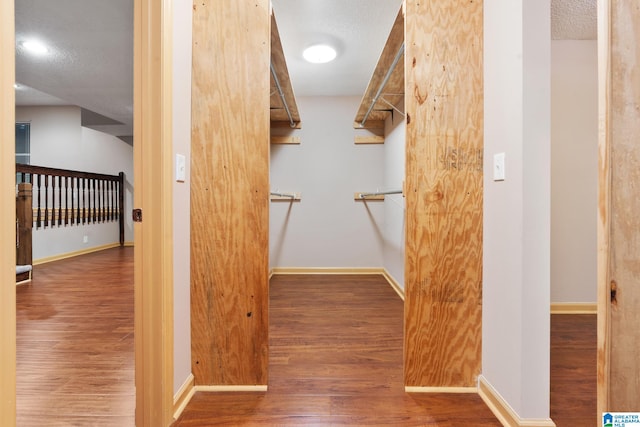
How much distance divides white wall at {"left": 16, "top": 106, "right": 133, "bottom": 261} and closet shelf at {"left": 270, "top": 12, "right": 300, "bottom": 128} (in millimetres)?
3999

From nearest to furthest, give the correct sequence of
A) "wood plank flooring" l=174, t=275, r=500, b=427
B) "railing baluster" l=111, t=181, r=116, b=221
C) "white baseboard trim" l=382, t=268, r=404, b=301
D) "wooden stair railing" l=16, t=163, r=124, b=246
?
1. "wood plank flooring" l=174, t=275, r=500, b=427
2. "white baseboard trim" l=382, t=268, r=404, b=301
3. "wooden stair railing" l=16, t=163, r=124, b=246
4. "railing baluster" l=111, t=181, r=116, b=221

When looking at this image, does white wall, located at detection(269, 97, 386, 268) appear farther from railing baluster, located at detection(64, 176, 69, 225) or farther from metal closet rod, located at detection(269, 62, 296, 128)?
railing baluster, located at detection(64, 176, 69, 225)

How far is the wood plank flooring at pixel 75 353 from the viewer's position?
4.56 ft

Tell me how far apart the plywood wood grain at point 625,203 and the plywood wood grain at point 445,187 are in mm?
751

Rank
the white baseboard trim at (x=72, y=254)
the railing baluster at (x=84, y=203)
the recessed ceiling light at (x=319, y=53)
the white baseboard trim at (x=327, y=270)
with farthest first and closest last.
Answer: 1. the railing baluster at (x=84, y=203)
2. the white baseboard trim at (x=72, y=254)
3. the white baseboard trim at (x=327, y=270)
4. the recessed ceiling light at (x=319, y=53)

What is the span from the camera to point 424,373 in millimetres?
1559

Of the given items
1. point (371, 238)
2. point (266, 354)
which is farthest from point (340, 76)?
point (266, 354)

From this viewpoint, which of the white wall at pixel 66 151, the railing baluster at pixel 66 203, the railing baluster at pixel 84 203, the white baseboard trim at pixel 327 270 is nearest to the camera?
the white baseboard trim at pixel 327 270

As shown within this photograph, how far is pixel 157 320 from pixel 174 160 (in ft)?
2.18

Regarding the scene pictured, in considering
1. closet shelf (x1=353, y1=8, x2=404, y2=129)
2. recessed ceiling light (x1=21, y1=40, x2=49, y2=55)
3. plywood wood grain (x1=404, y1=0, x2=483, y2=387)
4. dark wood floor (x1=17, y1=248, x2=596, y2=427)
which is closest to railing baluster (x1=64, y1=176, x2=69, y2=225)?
recessed ceiling light (x1=21, y1=40, x2=49, y2=55)

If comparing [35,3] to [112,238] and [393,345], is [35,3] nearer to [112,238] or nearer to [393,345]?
[393,345]

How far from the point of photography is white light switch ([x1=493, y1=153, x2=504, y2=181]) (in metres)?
1.37

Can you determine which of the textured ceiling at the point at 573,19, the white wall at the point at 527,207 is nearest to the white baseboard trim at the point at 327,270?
the white wall at the point at 527,207

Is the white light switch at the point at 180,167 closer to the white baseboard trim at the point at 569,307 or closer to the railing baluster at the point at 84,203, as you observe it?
the white baseboard trim at the point at 569,307
